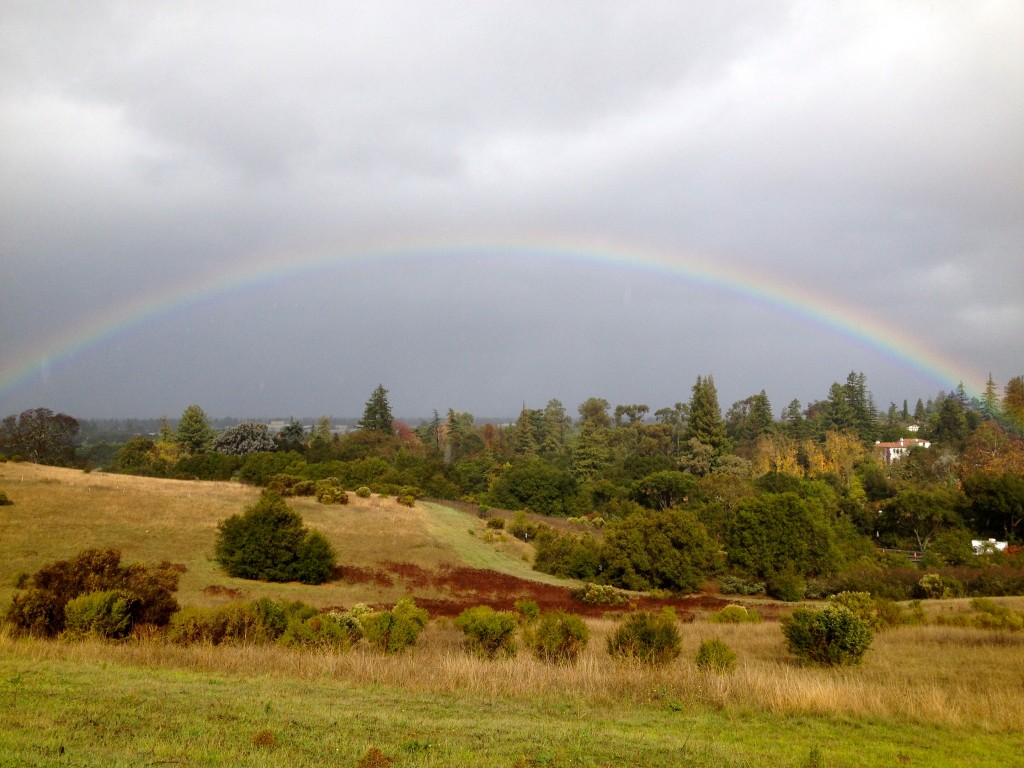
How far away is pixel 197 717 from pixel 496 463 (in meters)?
82.4

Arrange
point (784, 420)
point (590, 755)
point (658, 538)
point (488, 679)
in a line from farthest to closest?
point (784, 420) < point (658, 538) < point (488, 679) < point (590, 755)

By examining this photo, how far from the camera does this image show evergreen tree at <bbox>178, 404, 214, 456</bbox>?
85562mm

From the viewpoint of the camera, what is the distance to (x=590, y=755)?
618cm

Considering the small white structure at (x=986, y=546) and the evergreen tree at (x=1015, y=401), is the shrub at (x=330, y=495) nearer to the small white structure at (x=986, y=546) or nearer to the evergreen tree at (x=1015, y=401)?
the small white structure at (x=986, y=546)

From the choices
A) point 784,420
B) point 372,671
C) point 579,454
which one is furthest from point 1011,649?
point 784,420

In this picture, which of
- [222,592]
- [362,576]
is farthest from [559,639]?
[362,576]

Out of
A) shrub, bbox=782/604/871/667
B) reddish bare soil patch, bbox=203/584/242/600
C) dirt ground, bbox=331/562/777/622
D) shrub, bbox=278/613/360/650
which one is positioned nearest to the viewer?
shrub, bbox=782/604/871/667

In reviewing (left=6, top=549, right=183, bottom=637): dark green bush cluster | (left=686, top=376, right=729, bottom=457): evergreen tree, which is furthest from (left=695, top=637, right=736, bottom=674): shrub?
(left=686, top=376, right=729, bottom=457): evergreen tree

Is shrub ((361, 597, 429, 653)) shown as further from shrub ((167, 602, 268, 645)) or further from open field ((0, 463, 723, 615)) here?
open field ((0, 463, 723, 615))

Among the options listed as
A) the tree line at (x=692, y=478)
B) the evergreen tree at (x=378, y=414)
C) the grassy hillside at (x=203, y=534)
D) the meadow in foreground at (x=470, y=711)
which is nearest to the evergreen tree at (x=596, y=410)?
the tree line at (x=692, y=478)

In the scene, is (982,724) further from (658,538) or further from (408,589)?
(658,538)

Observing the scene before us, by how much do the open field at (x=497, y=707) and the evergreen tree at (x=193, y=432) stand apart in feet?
263

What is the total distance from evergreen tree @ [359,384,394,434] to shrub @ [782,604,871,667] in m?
93.7

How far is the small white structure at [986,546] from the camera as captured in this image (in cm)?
4825
